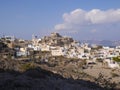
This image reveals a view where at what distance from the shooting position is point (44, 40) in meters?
126

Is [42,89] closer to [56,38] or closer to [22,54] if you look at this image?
[22,54]

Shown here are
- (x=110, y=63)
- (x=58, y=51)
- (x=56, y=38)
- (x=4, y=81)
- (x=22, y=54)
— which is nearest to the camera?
(x=4, y=81)

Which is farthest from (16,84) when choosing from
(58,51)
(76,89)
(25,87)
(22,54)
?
(58,51)

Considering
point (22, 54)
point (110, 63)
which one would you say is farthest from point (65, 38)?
point (110, 63)

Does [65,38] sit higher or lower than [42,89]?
higher

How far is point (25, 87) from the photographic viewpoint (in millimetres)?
10664

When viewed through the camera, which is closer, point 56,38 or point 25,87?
point 25,87

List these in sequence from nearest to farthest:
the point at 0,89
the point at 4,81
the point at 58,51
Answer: the point at 0,89 → the point at 4,81 → the point at 58,51

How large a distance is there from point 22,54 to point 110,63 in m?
21.8

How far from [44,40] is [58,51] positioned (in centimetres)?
3856

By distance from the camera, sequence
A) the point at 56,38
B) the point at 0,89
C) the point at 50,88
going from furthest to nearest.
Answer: the point at 56,38 < the point at 50,88 < the point at 0,89

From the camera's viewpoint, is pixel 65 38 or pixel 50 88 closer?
pixel 50 88

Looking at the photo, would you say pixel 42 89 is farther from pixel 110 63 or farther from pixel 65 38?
pixel 65 38

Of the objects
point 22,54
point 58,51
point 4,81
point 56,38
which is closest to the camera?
point 4,81
